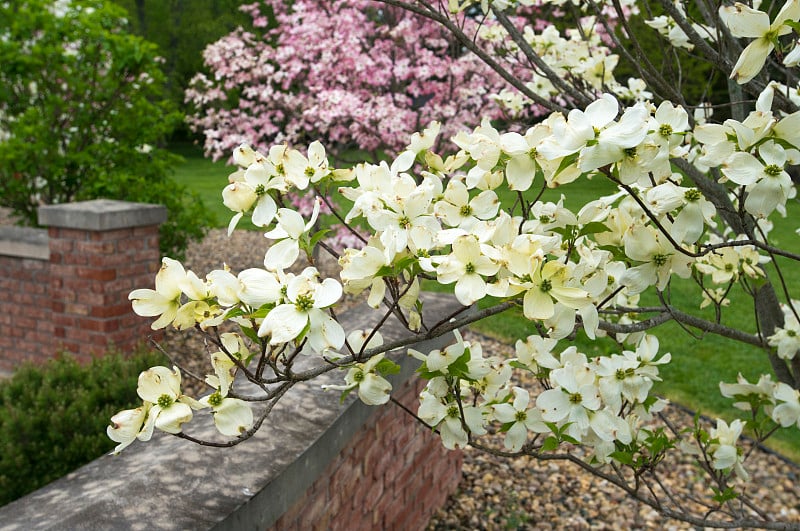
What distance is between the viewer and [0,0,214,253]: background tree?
5121mm

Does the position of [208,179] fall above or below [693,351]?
below

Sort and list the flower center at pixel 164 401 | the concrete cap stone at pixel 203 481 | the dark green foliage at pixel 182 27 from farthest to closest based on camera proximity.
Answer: the dark green foliage at pixel 182 27, the concrete cap stone at pixel 203 481, the flower center at pixel 164 401

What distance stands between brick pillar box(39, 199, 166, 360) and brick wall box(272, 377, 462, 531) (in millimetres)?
1966

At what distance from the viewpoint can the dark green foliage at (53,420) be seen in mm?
2723

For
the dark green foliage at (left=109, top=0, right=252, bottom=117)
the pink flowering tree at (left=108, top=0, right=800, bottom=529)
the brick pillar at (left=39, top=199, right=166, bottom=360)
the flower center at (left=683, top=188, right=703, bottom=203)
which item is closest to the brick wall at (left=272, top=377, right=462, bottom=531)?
the pink flowering tree at (left=108, top=0, right=800, bottom=529)

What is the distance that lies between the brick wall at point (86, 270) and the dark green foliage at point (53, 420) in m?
0.65

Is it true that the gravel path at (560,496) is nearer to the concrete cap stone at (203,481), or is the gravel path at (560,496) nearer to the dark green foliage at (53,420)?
the concrete cap stone at (203,481)

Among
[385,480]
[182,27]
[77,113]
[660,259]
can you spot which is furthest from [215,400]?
[182,27]

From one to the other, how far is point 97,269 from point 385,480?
2.37 m

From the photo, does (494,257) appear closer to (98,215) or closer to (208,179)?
(98,215)

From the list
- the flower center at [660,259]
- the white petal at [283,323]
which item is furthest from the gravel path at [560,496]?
the white petal at [283,323]

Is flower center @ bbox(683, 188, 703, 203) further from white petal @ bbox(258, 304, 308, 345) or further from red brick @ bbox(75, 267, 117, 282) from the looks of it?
red brick @ bbox(75, 267, 117, 282)

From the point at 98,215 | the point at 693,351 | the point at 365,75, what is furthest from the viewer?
the point at 365,75

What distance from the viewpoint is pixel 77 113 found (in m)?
5.36
